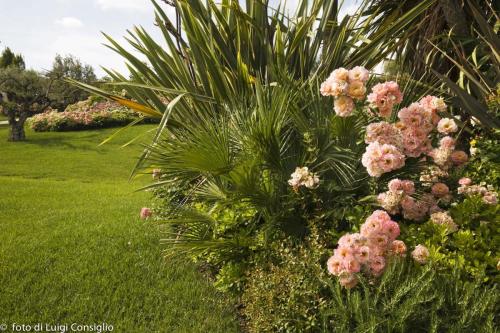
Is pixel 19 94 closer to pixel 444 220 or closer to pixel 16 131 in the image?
pixel 16 131

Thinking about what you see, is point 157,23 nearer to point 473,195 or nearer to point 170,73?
point 170,73

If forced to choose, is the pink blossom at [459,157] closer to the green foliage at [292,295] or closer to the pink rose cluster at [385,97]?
the pink rose cluster at [385,97]

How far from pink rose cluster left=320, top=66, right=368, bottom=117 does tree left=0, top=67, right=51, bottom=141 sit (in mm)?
17389

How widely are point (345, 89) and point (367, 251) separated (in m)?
1.08

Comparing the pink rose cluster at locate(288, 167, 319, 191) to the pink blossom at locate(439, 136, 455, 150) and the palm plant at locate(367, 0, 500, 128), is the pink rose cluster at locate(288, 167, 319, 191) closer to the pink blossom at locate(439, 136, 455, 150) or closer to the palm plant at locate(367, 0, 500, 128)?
the pink blossom at locate(439, 136, 455, 150)

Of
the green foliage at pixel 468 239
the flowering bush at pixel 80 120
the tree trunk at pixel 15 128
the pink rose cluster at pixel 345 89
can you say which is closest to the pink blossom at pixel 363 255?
the green foliage at pixel 468 239

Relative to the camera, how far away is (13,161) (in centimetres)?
1359

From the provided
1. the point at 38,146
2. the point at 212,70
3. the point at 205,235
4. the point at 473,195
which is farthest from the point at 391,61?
the point at 38,146

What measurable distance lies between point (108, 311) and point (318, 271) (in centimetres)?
154

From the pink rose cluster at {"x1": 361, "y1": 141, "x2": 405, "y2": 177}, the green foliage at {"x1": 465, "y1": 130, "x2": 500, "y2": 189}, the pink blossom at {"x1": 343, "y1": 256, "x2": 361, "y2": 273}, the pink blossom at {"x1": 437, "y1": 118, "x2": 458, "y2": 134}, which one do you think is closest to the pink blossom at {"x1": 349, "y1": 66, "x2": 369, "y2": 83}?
the pink rose cluster at {"x1": 361, "y1": 141, "x2": 405, "y2": 177}

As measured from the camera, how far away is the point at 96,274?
3777mm

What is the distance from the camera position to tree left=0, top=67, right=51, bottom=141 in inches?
691

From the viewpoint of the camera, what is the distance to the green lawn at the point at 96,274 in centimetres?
311

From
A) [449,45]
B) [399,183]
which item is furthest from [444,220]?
[449,45]
